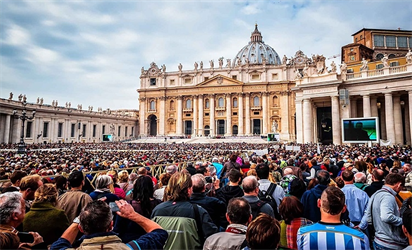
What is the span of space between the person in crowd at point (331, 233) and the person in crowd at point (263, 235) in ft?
2.37

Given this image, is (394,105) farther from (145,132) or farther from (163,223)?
(145,132)

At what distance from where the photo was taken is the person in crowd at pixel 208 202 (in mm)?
3273

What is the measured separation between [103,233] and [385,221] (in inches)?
136

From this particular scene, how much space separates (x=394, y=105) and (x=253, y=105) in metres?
36.1

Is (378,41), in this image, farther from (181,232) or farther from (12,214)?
(12,214)

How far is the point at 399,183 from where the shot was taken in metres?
3.88

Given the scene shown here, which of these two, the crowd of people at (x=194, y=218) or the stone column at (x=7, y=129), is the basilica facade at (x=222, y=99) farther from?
the crowd of people at (x=194, y=218)

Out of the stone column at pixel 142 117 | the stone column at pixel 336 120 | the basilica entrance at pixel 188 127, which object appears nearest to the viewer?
the stone column at pixel 336 120

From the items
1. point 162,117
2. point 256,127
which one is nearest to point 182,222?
point 256,127

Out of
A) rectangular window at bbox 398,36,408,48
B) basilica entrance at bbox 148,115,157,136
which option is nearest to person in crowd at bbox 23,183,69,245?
rectangular window at bbox 398,36,408,48

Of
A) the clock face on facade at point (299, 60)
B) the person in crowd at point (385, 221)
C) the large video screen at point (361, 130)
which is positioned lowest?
the person in crowd at point (385, 221)

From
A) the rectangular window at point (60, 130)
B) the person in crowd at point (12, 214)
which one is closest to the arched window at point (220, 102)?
the rectangular window at point (60, 130)

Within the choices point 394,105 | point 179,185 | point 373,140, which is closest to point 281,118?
point 394,105

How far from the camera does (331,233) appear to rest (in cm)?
241
